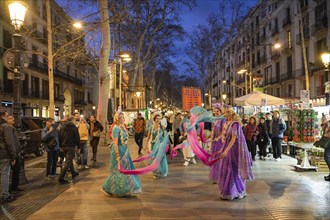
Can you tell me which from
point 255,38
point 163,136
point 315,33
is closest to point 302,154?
point 163,136

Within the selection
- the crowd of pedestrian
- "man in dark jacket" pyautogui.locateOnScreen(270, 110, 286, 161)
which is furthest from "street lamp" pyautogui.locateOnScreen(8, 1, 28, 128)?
"man in dark jacket" pyautogui.locateOnScreen(270, 110, 286, 161)

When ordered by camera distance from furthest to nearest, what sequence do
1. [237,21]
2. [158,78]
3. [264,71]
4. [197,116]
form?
[158,78]
[264,71]
[237,21]
[197,116]

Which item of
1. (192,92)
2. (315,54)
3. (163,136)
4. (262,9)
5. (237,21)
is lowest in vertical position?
(163,136)

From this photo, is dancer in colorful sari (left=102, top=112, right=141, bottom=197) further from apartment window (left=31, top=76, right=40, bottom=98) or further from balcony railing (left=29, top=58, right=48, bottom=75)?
apartment window (left=31, top=76, right=40, bottom=98)

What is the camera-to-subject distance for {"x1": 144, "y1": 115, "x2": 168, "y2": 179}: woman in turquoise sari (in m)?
9.31

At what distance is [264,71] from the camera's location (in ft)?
163

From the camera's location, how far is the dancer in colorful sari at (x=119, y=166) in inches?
277

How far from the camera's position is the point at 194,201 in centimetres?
668

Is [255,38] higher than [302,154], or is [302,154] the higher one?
[255,38]

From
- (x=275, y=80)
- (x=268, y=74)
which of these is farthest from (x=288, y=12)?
(x=268, y=74)

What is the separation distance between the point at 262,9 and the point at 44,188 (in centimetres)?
4501

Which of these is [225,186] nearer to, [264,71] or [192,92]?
[192,92]

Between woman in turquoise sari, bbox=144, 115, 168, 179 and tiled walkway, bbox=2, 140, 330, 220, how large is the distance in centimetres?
23

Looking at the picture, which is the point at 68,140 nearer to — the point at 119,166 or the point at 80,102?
the point at 119,166
